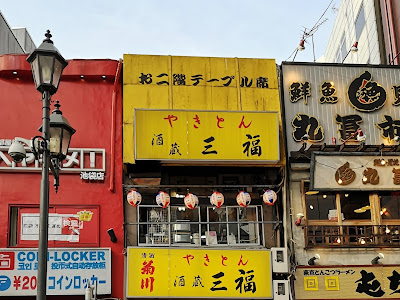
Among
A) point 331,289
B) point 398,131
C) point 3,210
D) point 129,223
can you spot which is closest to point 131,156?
point 129,223

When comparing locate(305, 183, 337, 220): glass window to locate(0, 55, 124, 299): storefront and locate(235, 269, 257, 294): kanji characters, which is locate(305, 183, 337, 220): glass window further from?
locate(0, 55, 124, 299): storefront

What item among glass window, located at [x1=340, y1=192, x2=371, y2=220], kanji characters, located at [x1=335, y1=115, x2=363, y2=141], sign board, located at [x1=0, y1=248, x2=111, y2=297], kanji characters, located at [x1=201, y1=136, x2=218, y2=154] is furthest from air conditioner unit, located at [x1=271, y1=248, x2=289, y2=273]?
sign board, located at [x1=0, y1=248, x2=111, y2=297]

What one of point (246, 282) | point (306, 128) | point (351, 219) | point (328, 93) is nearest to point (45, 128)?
point (246, 282)

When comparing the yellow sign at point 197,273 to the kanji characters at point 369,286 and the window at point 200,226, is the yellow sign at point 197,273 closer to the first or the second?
the window at point 200,226

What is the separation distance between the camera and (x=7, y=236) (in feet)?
61.0

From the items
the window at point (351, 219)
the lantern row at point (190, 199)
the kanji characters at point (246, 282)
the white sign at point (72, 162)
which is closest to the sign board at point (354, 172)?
the window at point (351, 219)

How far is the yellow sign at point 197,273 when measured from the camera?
60.8ft

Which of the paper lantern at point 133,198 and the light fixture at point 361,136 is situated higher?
the light fixture at point 361,136

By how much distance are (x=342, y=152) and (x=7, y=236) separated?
35.6 feet

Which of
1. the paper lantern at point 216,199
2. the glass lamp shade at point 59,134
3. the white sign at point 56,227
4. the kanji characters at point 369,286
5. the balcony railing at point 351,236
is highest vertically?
the glass lamp shade at point 59,134

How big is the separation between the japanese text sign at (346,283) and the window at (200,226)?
2.09m

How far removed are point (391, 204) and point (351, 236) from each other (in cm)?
191

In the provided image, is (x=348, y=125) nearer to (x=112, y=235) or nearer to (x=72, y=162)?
(x=112, y=235)

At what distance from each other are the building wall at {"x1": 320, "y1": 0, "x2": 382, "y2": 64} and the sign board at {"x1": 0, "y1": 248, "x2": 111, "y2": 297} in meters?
18.0
